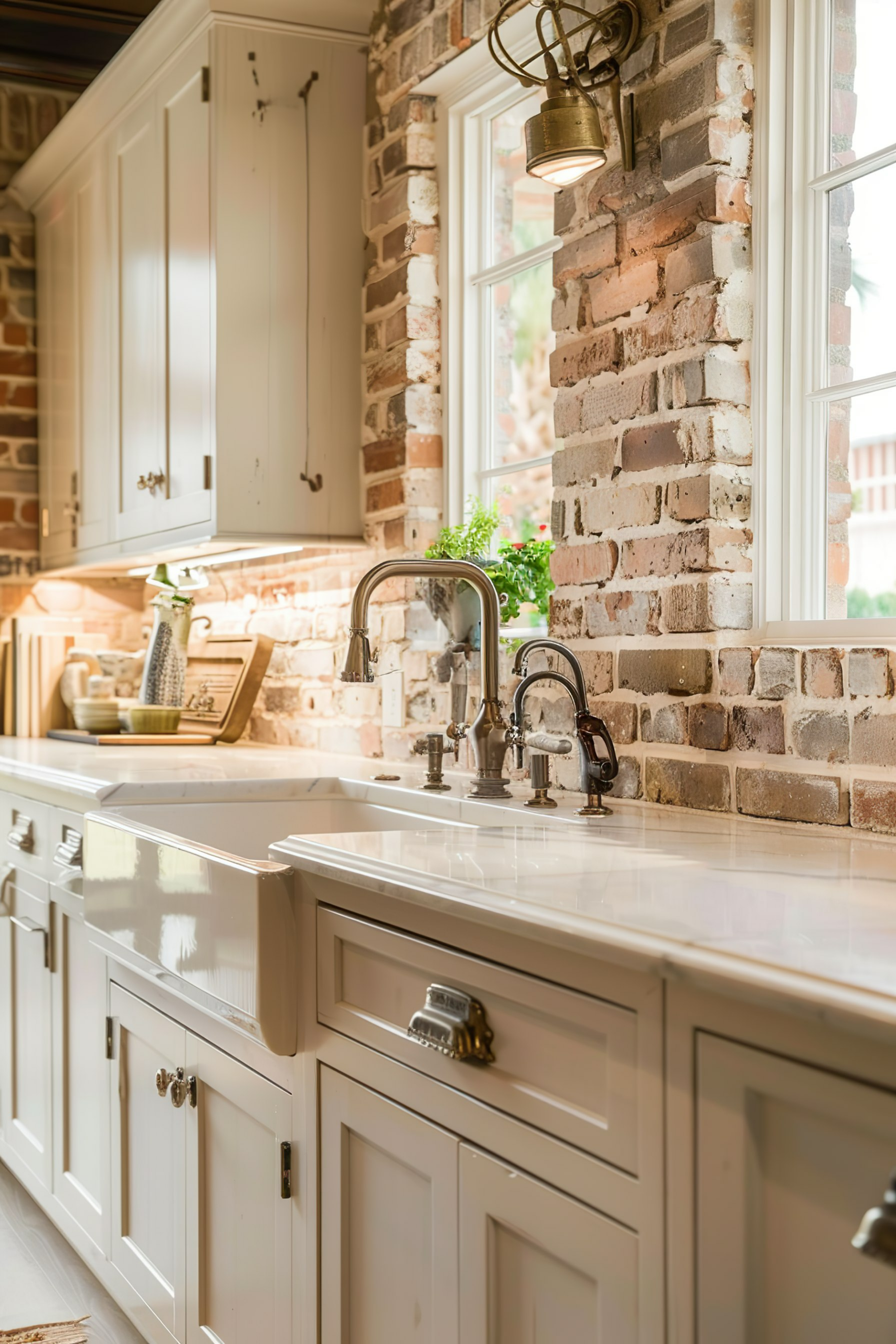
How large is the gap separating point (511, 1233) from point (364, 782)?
4.06ft

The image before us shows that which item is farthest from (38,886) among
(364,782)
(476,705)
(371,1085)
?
(371,1085)

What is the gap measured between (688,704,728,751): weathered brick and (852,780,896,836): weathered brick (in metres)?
0.25

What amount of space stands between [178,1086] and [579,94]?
1.66 m

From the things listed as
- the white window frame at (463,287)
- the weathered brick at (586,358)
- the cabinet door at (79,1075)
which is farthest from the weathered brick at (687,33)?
the cabinet door at (79,1075)

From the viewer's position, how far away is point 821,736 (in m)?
1.69

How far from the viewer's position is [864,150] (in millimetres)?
1835

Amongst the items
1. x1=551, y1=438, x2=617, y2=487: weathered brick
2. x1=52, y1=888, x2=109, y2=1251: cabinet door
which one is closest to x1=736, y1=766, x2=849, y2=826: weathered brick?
x1=551, y1=438, x2=617, y2=487: weathered brick

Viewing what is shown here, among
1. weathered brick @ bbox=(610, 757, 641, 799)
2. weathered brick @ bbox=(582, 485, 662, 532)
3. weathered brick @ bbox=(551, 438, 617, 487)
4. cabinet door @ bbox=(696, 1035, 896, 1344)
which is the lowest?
cabinet door @ bbox=(696, 1035, 896, 1344)

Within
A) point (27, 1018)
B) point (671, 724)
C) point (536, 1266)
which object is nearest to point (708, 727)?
point (671, 724)

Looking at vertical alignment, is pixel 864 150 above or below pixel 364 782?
above

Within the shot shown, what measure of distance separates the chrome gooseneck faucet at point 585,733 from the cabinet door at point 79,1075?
0.97 m

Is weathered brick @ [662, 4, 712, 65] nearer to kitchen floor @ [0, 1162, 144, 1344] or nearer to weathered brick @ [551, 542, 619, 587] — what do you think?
weathered brick @ [551, 542, 619, 587]

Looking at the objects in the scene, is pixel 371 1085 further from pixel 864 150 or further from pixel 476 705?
pixel 864 150

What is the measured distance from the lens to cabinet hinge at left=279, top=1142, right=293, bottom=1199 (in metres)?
1.57
